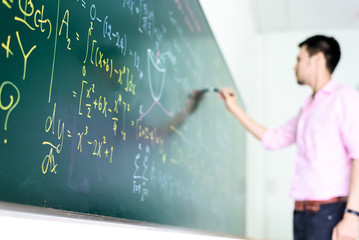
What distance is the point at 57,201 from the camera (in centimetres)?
76

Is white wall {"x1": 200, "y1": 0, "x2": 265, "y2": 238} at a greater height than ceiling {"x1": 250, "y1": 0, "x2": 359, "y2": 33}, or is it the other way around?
ceiling {"x1": 250, "y1": 0, "x2": 359, "y2": 33}

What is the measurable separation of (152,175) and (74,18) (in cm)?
58

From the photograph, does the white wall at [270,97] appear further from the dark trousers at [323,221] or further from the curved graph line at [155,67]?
the curved graph line at [155,67]

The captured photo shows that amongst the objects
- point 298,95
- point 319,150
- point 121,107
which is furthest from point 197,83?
point 298,95

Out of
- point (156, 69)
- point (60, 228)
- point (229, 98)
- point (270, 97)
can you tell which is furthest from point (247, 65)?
point (60, 228)

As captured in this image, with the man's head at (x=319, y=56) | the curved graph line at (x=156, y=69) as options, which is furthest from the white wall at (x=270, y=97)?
the curved graph line at (x=156, y=69)

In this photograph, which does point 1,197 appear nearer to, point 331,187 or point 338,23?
point 331,187

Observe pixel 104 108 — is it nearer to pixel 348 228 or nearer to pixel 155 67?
pixel 155 67

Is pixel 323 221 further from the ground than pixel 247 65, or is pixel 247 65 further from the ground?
pixel 247 65

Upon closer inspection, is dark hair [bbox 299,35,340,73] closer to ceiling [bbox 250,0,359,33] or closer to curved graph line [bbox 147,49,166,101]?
curved graph line [bbox 147,49,166,101]

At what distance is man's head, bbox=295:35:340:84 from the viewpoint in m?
1.96

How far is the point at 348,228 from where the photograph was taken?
1575mm

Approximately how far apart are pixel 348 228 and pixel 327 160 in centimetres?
31

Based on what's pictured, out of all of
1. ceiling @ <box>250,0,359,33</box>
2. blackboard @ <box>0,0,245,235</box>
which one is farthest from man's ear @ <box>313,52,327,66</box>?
ceiling @ <box>250,0,359,33</box>
